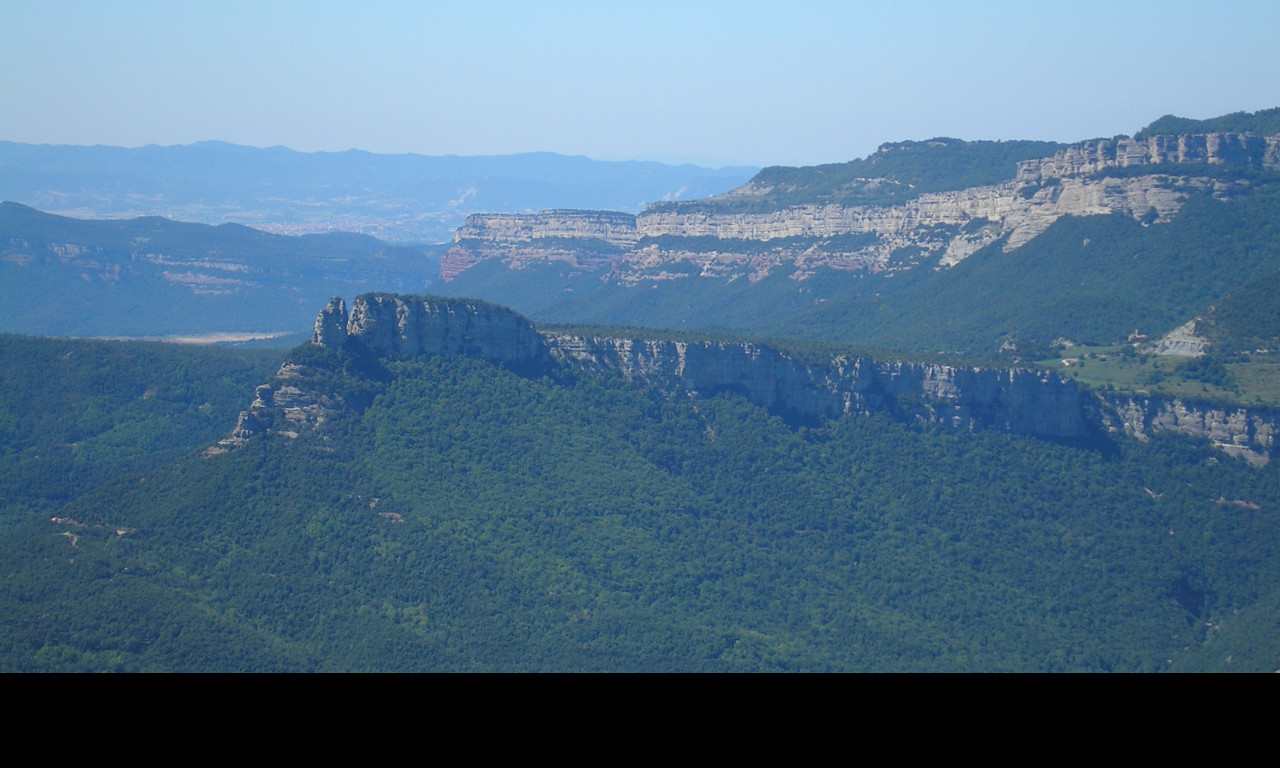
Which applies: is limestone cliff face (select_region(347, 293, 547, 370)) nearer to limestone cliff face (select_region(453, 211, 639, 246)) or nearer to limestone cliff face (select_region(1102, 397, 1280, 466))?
limestone cliff face (select_region(1102, 397, 1280, 466))

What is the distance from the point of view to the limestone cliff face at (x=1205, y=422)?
67.2 meters

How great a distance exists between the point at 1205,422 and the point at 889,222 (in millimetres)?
74671

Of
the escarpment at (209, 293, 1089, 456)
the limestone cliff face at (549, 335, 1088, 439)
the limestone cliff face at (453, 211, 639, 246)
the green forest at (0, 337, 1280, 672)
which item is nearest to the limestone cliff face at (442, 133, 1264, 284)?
the limestone cliff face at (453, 211, 639, 246)

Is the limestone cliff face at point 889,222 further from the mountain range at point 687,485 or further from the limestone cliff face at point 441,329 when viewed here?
the limestone cliff face at point 441,329

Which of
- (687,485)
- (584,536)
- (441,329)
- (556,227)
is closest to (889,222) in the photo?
(556,227)

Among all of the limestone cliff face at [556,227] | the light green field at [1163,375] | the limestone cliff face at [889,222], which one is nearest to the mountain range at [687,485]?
the light green field at [1163,375]

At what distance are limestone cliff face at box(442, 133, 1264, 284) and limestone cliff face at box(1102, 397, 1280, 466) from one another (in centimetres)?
3972

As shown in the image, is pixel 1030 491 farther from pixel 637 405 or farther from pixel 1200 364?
pixel 637 405

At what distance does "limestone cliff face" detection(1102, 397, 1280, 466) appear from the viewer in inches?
2645

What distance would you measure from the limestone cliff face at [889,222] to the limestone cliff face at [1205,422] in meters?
39.7

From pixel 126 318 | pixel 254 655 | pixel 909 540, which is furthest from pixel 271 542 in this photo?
pixel 126 318

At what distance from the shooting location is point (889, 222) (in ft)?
463

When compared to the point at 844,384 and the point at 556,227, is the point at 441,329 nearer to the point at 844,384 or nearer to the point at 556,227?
the point at 844,384
